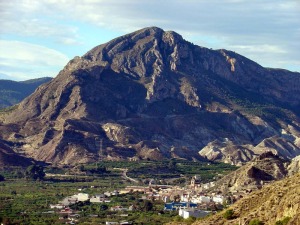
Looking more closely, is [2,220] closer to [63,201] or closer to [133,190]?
[63,201]

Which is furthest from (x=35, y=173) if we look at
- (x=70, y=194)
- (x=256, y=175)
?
(x=256, y=175)

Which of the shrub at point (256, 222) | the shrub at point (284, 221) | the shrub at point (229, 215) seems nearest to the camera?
the shrub at point (284, 221)

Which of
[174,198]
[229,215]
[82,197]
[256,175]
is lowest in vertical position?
[82,197]

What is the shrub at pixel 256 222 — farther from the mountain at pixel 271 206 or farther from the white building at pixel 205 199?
the white building at pixel 205 199

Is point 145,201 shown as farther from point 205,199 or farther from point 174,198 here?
point 174,198

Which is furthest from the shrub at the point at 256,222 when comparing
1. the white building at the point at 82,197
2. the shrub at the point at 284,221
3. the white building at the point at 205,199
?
the white building at the point at 82,197

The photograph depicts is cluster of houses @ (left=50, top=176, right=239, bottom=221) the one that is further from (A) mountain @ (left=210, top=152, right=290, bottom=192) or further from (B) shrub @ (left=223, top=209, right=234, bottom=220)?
(B) shrub @ (left=223, top=209, right=234, bottom=220)

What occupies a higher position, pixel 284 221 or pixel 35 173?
pixel 284 221

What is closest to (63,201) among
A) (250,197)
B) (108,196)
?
(108,196)
